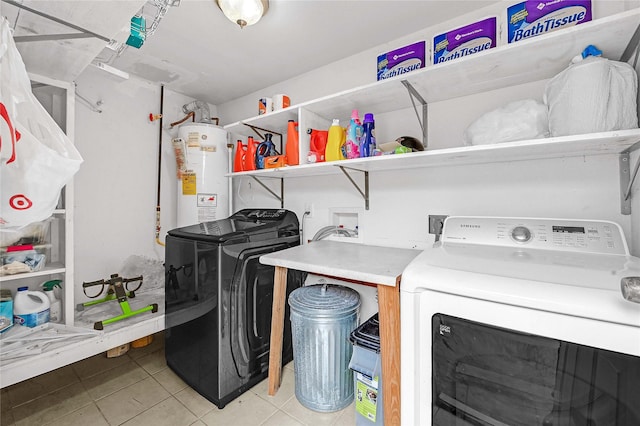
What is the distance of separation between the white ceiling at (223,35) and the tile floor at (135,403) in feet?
6.51

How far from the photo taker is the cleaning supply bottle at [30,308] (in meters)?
1.61

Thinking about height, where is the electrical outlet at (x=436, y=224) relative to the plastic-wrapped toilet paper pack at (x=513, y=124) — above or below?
below

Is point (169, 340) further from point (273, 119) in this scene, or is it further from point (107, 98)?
point (107, 98)

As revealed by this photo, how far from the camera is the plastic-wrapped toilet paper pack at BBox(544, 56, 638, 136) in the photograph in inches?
38.4

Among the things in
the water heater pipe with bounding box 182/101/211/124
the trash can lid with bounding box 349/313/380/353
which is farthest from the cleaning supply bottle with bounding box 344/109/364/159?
the water heater pipe with bounding box 182/101/211/124

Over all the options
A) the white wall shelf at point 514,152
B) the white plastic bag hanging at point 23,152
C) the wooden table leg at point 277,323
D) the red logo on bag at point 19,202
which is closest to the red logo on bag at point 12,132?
the white plastic bag hanging at point 23,152

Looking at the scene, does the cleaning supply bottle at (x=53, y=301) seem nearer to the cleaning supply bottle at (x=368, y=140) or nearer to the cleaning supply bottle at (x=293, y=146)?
the cleaning supply bottle at (x=293, y=146)

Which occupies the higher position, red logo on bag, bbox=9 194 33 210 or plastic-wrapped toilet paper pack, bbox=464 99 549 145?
plastic-wrapped toilet paper pack, bbox=464 99 549 145

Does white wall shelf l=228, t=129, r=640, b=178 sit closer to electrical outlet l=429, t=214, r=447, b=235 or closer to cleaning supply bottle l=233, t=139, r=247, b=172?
electrical outlet l=429, t=214, r=447, b=235

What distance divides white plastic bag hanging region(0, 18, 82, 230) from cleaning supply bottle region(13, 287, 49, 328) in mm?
977

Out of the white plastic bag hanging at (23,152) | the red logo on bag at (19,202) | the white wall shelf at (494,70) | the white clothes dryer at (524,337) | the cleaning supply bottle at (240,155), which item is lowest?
the white clothes dryer at (524,337)

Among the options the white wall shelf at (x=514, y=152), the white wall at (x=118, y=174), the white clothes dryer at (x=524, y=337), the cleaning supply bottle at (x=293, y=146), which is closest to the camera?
the white clothes dryer at (x=524, y=337)

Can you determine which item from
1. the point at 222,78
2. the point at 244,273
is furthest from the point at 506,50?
the point at 222,78

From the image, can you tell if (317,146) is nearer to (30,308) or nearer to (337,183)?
(337,183)
